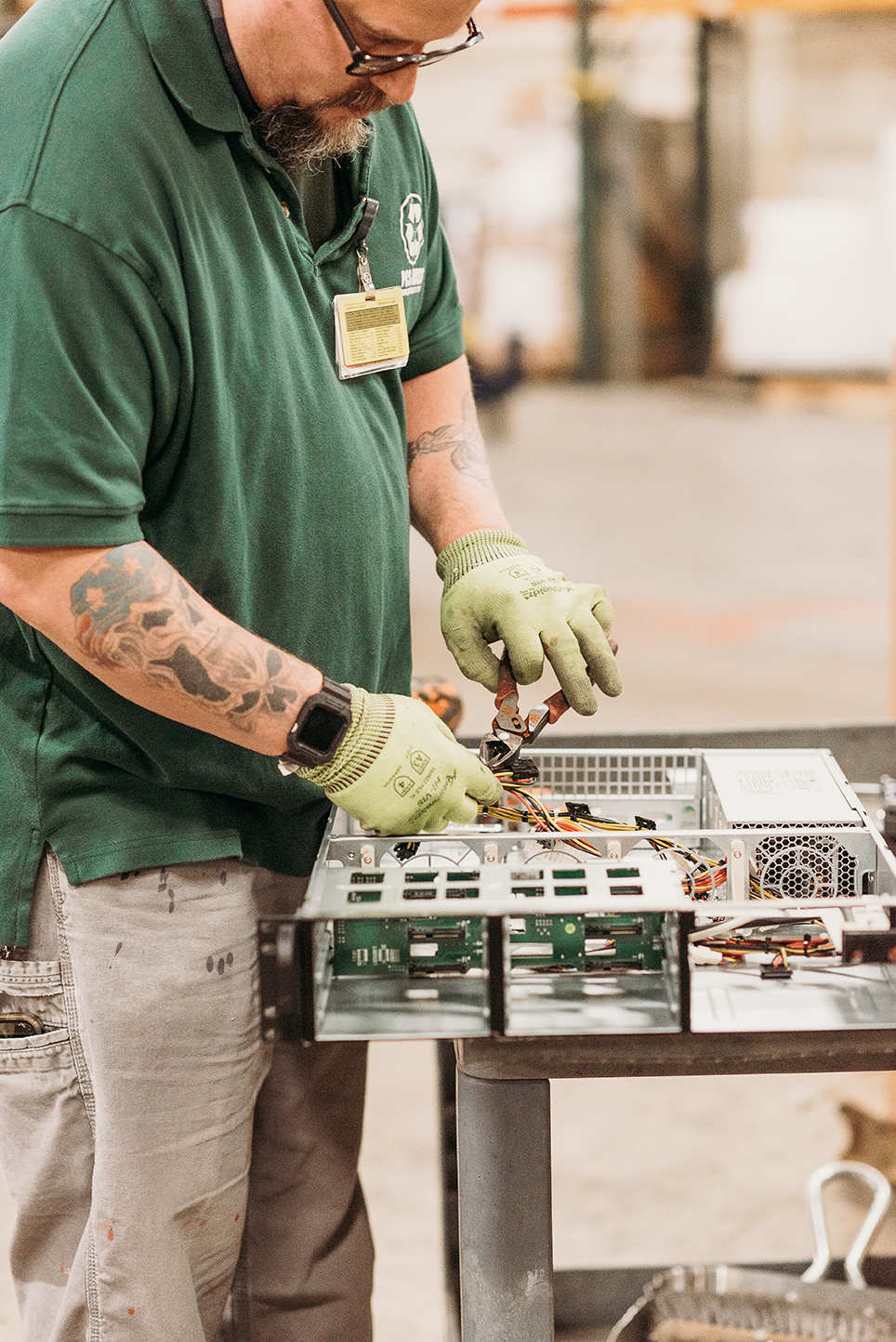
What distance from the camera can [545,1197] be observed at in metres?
1.08

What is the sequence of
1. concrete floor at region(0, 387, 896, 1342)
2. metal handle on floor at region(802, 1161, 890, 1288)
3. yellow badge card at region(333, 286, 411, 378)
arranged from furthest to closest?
concrete floor at region(0, 387, 896, 1342) < metal handle on floor at region(802, 1161, 890, 1288) < yellow badge card at region(333, 286, 411, 378)

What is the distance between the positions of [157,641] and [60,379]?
0.22 m

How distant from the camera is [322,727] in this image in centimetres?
115

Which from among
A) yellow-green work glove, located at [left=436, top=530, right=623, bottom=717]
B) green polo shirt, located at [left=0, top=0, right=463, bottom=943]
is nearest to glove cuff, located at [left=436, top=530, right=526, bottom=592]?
yellow-green work glove, located at [left=436, top=530, right=623, bottom=717]

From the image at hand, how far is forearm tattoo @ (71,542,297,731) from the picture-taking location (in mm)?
1078

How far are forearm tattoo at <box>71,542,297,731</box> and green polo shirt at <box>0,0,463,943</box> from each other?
0.04 meters

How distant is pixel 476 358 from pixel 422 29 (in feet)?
29.1

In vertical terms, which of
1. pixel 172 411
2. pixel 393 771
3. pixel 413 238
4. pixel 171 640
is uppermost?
pixel 413 238

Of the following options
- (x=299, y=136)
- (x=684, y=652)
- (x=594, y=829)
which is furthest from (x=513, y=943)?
(x=684, y=652)

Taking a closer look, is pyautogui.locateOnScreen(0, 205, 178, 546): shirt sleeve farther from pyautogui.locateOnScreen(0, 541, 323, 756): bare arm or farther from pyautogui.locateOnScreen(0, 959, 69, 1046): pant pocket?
pyautogui.locateOnScreen(0, 959, 69, 1046): pant pocket

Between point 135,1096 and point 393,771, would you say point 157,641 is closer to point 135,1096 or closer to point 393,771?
point 393,771

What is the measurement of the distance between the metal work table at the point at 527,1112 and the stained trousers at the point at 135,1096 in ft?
0.92

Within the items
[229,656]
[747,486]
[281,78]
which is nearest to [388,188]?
[281,78]

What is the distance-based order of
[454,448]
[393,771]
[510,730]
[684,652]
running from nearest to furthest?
[393,771] → [510,730] → [454,448] → [684,652]
